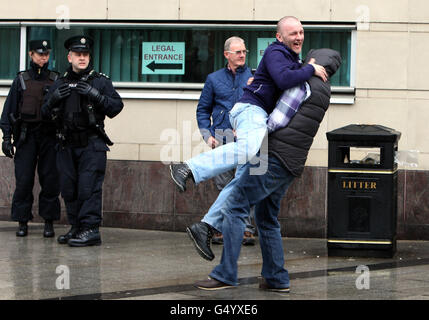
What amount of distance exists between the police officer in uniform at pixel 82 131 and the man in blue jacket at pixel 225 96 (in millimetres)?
933

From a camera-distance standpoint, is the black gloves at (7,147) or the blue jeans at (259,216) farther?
the black gloves at (7,147)

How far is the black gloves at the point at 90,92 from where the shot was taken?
9336mm

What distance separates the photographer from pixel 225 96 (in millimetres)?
9680

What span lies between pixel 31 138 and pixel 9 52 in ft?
6.97

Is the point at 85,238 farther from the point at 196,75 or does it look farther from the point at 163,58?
the point at 163,58

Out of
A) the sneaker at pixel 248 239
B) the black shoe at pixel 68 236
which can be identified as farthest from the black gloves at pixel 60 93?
the sneaker at pixel 248 239

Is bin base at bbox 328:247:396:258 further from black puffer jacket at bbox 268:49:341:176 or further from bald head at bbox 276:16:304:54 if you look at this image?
bald head at bbox 276:16:304:54

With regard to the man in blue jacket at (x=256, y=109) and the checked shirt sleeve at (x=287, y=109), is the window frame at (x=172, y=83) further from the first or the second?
the checked shirt sleeve at (x=287, y=109)

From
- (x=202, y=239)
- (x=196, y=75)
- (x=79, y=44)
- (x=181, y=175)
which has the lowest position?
(x=202, y=239)

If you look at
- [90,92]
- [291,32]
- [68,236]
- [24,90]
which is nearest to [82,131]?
[90,92]

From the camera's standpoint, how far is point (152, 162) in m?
11.1

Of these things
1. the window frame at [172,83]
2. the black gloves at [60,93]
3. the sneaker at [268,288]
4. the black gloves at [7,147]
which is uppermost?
the window frame at [172,83]

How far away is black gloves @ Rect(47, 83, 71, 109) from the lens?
9352mm

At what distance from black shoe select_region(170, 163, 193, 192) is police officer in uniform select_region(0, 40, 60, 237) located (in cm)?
372
